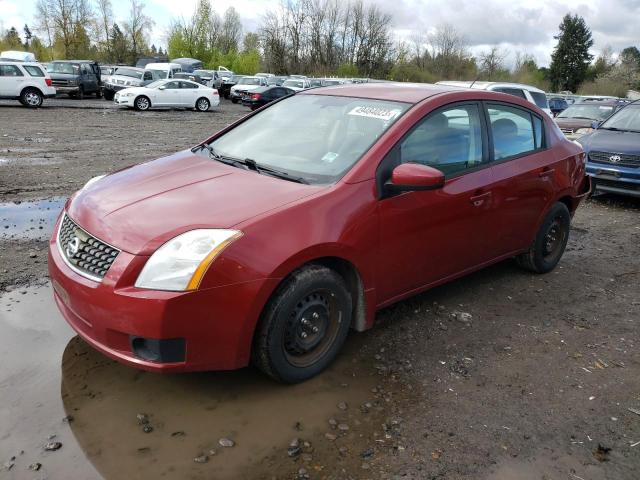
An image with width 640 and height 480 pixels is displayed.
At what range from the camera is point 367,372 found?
341 cm

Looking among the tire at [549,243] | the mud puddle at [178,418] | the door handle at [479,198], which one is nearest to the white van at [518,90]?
the tire at [549,243]

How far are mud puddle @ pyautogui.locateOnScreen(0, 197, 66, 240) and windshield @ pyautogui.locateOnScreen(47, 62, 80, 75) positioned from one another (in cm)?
2266

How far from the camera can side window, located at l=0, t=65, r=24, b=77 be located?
2048cm

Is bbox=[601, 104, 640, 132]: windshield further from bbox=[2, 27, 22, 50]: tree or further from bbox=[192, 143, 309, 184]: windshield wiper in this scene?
bbox=[2, 27, 22, 50]: tree

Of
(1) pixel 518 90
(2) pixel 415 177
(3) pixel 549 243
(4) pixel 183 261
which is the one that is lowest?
(3) pixel 549 243

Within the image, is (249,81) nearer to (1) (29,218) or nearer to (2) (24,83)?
(2) (24,83)

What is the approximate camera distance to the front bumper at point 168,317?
8.70 ft

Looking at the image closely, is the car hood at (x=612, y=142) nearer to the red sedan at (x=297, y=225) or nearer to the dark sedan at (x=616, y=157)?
the dark sedan at (x=616, y=157)

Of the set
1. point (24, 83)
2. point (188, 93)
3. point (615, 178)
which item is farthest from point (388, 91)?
point (188, 93)

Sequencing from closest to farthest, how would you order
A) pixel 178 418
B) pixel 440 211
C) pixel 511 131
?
pixel 178 418, pixel 440 211, pixel 511 131

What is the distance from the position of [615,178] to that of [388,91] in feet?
18.7

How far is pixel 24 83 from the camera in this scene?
20.8 meters

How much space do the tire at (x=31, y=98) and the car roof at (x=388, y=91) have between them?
806 inches

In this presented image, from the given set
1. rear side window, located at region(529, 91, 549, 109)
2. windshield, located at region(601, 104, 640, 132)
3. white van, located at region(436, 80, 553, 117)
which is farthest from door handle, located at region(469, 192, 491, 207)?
rear side window, located at region(529, 91, 549, 109)
